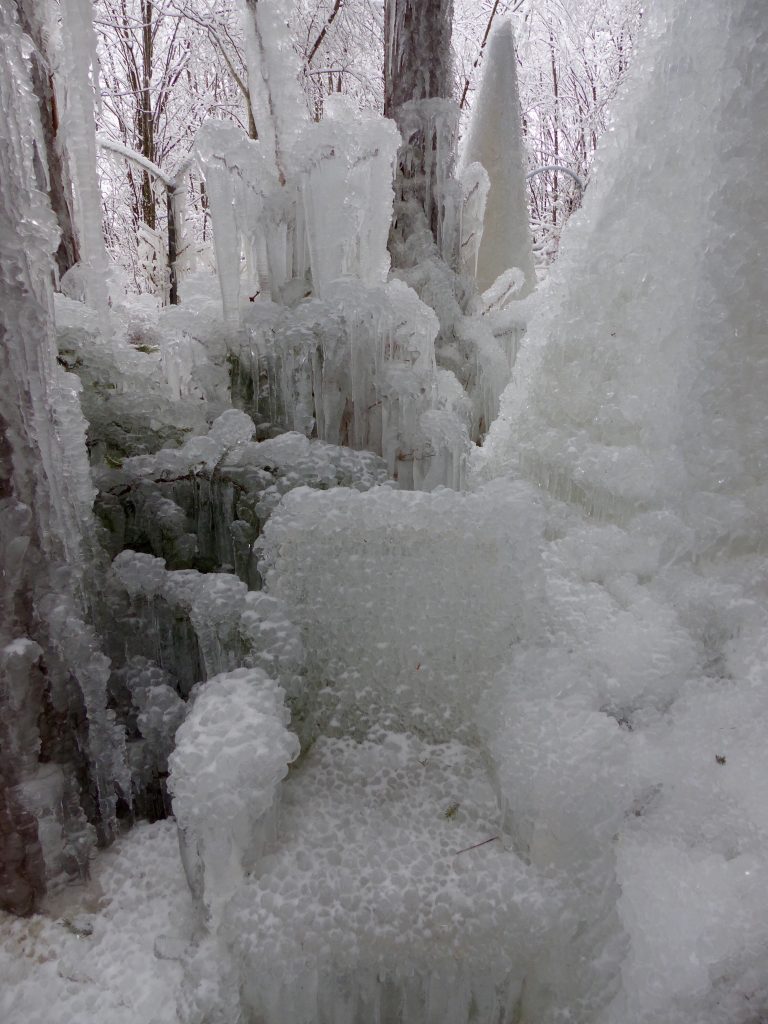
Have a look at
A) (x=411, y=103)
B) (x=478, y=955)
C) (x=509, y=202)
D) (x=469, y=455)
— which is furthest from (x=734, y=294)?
(x=509, y=202)

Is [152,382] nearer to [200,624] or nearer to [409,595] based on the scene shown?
[200,624]

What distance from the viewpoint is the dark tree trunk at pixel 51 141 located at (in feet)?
11.3

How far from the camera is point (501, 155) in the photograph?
473 centimetres

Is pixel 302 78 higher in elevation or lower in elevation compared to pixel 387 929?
higher

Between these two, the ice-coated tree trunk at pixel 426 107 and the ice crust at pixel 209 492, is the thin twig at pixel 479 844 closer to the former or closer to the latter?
the ice crust at pixel 209 492

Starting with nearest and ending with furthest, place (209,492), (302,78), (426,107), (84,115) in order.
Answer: (209,492), (84,115), (426,107), (302,78)

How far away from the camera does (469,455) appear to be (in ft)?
7.15

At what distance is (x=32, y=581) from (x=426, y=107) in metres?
3.46

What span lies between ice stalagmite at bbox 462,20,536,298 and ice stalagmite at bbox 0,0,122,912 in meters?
3.97

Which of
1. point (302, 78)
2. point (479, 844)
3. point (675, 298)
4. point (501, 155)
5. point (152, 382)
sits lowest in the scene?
point (479, 844)

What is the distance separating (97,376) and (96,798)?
1462 millimetres

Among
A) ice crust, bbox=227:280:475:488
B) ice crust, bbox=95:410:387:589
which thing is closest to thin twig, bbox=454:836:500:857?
ice crust, bbox=95:410:387:589

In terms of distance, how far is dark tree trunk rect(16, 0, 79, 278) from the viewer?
3.46 m

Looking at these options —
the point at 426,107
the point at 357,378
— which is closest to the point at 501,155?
the point at 426,107
